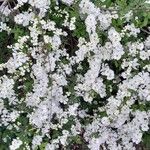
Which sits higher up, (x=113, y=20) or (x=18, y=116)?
(x=113, y=20)

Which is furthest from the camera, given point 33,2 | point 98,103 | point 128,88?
point 98,103

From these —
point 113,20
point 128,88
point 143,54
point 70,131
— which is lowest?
point 70,131

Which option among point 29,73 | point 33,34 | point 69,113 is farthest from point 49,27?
→ point 69,113

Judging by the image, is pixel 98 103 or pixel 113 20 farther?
pixel 98 103

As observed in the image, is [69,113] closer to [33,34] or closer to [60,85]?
[60,85]

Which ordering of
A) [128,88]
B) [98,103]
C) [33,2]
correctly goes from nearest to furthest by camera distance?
[33,2], [128,88], [98,103]

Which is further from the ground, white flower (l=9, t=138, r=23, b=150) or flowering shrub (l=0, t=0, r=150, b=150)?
flowering shrub (l=0, t=0, r=150, b=150)

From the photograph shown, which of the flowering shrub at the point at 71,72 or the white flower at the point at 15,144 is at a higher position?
the flowering shrub at the point at 71,72

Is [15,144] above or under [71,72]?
under
